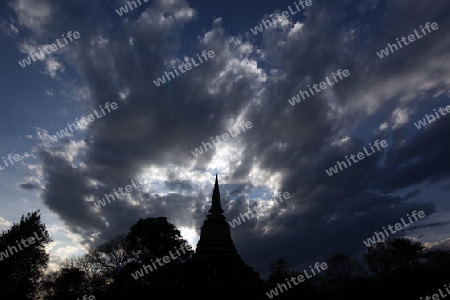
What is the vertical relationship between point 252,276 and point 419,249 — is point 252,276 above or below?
above

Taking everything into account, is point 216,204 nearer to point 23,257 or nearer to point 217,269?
point 217,269

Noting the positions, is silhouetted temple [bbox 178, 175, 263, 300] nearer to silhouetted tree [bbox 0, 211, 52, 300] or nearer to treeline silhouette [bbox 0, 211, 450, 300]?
treeline silhouette [bbox 0, 211, 450, 300]

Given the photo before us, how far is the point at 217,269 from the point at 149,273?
11.0m

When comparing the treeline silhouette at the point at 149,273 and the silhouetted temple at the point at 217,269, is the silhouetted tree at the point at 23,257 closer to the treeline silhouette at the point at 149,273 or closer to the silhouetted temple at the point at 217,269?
the treeline silhouette at the point at 149,273

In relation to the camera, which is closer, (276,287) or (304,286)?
(276,287)

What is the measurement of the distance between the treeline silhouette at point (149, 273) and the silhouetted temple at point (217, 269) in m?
1.93

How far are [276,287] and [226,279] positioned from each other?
6587mm

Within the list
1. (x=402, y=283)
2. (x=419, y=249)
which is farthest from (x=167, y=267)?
(x=419, y=249)

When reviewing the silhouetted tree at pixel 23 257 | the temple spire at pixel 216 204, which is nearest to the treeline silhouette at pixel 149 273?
the silhouetted tree at pixel 23 257

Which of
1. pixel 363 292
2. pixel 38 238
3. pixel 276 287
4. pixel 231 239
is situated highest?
pixel 38 238

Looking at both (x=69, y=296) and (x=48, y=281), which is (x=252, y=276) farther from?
(x=48, y=281)

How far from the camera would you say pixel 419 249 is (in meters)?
48.9

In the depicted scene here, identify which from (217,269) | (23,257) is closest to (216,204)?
(217,269)

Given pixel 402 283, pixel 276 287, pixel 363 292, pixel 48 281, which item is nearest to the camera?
pixel 402 283
